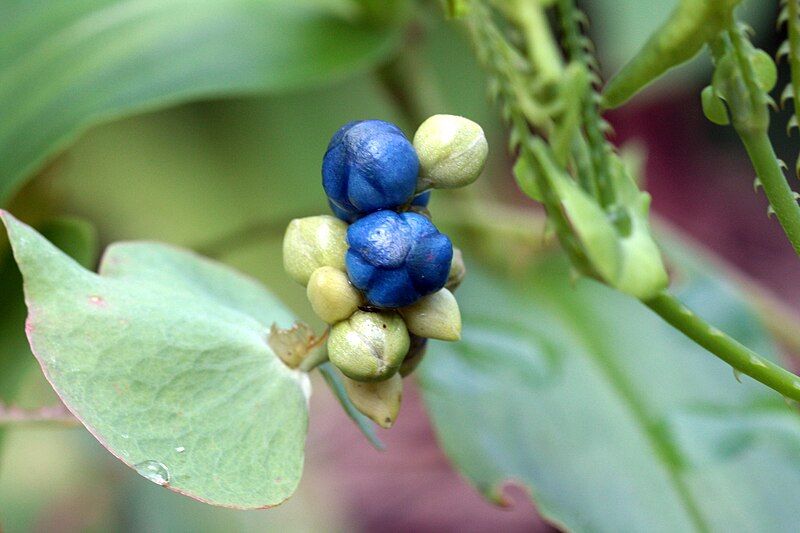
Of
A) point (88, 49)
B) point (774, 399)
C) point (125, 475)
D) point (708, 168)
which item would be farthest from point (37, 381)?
point (708, 168)

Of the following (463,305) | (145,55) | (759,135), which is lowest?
(463,305)

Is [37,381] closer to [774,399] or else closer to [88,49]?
[88,49]

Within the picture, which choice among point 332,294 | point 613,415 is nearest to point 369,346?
point 332,294

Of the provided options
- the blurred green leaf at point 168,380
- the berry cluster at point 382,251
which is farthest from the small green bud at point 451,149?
the blurred green leaf at point 168,380

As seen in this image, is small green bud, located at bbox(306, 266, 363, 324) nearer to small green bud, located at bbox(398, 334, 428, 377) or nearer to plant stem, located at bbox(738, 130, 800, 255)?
small green bud, located at bbox(398, 334, 428, 377)

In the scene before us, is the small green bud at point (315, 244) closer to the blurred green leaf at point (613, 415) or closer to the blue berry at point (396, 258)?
the blue berry at point (396, 258)

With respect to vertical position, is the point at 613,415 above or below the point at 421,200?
below

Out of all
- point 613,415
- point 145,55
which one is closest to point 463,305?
point 613,415

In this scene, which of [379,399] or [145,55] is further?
[145,55]

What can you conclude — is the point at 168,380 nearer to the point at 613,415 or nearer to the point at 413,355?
the point at 413,355
